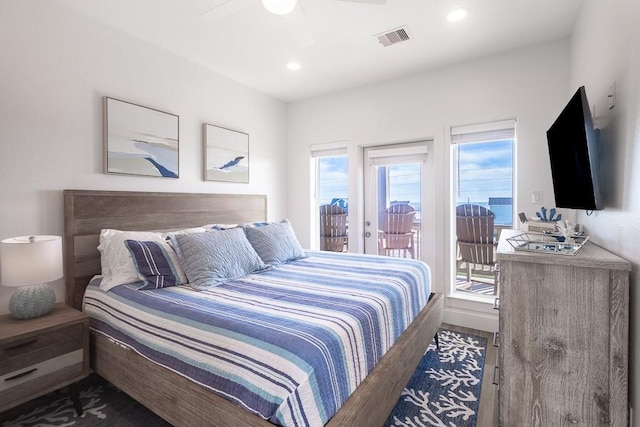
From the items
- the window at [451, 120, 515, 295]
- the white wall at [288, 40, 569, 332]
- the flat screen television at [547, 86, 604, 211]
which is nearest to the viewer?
the flat screen television at [547, 86, 604, 211]

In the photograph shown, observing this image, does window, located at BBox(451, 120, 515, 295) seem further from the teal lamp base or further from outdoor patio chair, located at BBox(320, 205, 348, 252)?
the teal lamp base

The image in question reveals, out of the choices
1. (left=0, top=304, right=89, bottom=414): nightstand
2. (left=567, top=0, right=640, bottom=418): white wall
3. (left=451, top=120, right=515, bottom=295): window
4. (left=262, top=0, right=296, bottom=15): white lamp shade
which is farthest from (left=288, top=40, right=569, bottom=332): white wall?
(left=0, top=304, right=89, bottom=414): nightstand

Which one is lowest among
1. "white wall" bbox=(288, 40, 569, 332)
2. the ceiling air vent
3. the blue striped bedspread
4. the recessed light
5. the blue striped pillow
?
the blue striped bedspread

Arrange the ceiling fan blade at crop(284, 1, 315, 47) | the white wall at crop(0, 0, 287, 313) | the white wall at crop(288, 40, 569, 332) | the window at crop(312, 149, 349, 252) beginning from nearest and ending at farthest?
the white wall at crop(0, 0, 287, 313) → the ceiling fan blade at crop(284, 1, 315, 47) → the white wall at crop(288, 40, 569, 332) → the window at crop(312, 149, 349, 252)

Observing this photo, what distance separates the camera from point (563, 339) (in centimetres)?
133

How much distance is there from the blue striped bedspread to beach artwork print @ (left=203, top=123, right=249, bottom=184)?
5.13ft

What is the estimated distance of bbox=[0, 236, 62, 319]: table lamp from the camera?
1750mm

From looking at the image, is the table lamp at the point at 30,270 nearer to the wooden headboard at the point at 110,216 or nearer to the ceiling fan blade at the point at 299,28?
the wooden headboard at the point at 110,216

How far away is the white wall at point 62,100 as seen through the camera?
78.7 inches

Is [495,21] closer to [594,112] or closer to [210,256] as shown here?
[594,112]

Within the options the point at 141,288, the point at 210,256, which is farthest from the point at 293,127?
the point at 141,288

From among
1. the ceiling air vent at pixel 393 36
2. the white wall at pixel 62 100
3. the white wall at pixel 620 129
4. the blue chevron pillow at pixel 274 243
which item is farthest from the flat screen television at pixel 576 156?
the white wall at pixel 62 100

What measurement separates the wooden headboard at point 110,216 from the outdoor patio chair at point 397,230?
1968 mm

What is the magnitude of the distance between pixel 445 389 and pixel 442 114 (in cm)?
264
